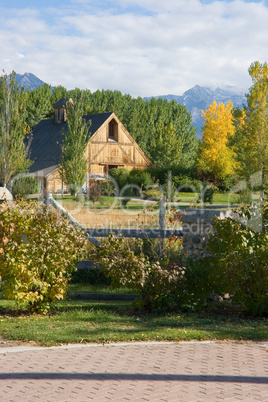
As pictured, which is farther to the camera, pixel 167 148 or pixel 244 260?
pixel 167 148

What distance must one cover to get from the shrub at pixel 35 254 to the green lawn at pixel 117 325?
386mm

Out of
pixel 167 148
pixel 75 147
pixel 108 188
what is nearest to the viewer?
pixel 75 147

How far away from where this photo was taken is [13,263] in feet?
24.9

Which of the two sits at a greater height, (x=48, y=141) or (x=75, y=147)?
(x=48, y=141)

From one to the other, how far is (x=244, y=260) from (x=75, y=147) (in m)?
29.1

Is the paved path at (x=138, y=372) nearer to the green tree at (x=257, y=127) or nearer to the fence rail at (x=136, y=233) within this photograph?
the fence rail at (x=136, y=233)

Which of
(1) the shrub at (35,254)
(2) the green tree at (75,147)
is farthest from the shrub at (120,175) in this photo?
(1) the shrub at (35,254)

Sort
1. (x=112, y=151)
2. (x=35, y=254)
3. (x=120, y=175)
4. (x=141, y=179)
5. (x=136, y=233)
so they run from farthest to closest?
(x=112, y=151) → (x=120, y=175) → (x=141, y=179) → (x=136, y=233) → (x=35, y=254)

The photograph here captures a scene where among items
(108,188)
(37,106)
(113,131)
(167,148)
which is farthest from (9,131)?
(37,106)

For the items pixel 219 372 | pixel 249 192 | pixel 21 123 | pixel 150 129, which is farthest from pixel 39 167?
pixel 219 372

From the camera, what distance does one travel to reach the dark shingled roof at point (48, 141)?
4630cm

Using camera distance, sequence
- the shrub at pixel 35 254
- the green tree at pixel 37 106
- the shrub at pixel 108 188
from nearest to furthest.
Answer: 1. the shrub at pixel 35 254
2. the shrub at pixel 108 188
3. the green tree at pixel 37 106

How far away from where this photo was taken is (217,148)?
45.3 meters

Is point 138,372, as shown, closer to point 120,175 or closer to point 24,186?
point 24,186
